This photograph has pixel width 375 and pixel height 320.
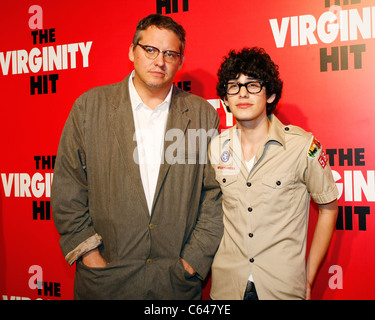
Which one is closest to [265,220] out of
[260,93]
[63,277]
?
[260,93]

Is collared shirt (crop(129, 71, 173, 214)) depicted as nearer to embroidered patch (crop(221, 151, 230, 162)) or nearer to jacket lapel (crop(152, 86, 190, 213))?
jacket lapel (crop(152, 86, 190, 213))

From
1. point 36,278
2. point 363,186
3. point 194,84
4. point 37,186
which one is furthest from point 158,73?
point 36,278

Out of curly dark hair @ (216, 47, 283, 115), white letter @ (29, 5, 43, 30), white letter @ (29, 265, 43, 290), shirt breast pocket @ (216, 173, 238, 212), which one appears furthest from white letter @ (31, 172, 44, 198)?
curly dark hair @ (216, 47, 283, 115)

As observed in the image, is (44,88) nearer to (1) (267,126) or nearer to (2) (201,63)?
(2) (201,63)

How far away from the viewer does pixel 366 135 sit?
214cm

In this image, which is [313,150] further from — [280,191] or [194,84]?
[194,84]

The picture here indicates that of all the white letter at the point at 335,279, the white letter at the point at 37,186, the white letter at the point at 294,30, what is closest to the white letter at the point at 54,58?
the white letter at the point at 37,186

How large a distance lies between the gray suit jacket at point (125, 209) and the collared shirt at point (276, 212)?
0.64 ft

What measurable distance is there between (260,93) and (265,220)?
65cm

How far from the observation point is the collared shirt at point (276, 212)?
1.71 meters

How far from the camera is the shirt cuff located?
1.86 m

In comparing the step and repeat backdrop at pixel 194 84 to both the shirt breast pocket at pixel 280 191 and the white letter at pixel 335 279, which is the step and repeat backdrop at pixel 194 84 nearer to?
the white letter at pixel 335 279

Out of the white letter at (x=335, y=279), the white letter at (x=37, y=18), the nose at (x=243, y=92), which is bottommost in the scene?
the white letter at (x=335, y=279)

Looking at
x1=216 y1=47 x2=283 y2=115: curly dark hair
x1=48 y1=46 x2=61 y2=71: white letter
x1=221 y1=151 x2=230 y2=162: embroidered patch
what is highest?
x1=48 y1=46 x2=61 y2=71: white letter
